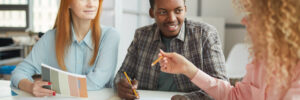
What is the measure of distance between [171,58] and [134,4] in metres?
2.15

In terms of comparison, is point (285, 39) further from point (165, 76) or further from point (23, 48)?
point (23, 48)

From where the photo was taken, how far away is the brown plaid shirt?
4.51 ft

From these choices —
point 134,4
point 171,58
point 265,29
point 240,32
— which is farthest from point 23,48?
point 265,29

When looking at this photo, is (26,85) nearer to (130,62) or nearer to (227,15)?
(130,62)

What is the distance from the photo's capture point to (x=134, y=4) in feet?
10.5

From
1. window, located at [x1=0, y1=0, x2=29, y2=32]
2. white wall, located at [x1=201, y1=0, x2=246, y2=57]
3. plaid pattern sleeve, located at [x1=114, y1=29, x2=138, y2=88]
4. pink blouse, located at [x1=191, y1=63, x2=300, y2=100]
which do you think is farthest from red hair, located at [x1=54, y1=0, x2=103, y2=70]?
window, located at [x1=0, y1=0, x2=29, y2=32]

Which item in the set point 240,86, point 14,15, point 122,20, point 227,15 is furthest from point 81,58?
point 14,15

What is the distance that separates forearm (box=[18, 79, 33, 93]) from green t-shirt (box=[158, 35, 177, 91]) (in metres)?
0.65

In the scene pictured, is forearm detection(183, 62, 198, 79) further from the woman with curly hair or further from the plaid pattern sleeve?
the plaid pattern sleeve

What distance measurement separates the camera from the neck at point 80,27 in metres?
1.54

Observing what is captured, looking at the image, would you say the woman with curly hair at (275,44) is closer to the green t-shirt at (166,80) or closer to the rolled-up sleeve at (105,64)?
the green t-shirt at (166,80)

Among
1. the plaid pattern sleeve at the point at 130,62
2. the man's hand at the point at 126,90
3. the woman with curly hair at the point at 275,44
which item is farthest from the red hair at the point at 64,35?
the woman with curly hair at the point at 275,44

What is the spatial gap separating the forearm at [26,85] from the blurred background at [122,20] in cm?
54

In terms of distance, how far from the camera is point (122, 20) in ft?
9.33
